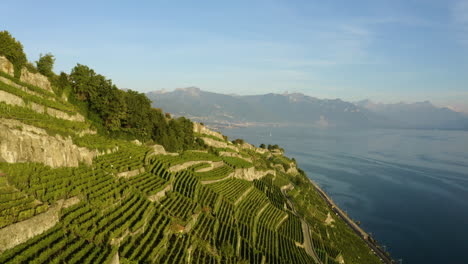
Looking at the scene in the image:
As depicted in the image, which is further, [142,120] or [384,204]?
[384,204]

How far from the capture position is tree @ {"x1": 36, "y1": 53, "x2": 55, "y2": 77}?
143ft

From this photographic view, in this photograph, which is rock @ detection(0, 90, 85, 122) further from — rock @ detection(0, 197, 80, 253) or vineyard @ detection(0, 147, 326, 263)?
rock @ detection(0, 197, 80, 253)

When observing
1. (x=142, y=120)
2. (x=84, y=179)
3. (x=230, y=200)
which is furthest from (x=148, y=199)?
(x=142, y=120)

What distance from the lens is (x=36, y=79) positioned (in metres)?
39.4

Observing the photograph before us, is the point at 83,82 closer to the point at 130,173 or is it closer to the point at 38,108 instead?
the point at 38,108

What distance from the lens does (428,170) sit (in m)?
184

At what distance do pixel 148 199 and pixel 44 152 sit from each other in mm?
10608

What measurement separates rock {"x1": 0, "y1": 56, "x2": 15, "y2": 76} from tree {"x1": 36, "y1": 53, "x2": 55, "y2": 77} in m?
7.25

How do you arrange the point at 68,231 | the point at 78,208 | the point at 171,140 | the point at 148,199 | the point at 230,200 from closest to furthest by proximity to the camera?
the point at 68,231
the point at 78,208
the point at 148,199
the point at 230,200
the point at 171,140

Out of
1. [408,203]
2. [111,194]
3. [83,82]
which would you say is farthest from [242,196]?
[408,203]

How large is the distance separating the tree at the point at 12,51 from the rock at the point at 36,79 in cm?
73

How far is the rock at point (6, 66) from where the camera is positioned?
3516 centimetres

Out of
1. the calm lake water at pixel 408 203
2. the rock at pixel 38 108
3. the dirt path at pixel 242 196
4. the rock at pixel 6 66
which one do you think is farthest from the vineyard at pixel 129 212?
the calm lake water at pixel 408 203

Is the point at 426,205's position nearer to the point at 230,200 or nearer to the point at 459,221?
the point at 459,221
